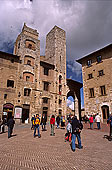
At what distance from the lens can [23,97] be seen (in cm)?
2214

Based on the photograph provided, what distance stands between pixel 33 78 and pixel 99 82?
1241 cm

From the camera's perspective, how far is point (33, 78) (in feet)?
79.4

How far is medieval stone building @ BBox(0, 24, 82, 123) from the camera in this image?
21.0 m

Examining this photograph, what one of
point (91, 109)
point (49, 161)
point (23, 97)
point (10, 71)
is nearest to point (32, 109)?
point (23, 97)

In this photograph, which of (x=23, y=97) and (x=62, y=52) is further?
(x=62, y=52)

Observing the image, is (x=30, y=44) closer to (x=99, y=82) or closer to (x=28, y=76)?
(x=28, y=76)

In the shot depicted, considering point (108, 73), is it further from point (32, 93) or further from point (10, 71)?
point (10, 71)

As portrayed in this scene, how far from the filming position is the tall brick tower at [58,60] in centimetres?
2675

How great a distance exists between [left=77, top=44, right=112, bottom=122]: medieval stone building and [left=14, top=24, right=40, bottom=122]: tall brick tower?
10.1 metres

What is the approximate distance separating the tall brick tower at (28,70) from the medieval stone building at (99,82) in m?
10.1

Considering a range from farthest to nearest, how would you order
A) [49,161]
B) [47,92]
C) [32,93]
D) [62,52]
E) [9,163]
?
[62,52] → [47,92] → [32,93] → [49,161] → [9,163]

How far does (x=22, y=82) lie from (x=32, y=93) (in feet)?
8.95

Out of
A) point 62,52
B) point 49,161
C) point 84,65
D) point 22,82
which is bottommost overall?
point 49,161

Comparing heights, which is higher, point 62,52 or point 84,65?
point 62,52
